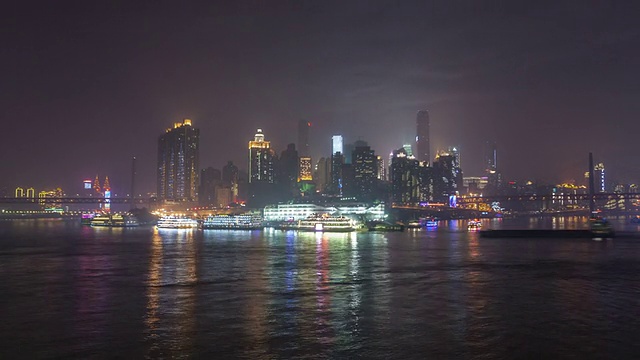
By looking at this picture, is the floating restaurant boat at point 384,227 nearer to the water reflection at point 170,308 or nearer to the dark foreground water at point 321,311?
the dark foreground water at point 321,311

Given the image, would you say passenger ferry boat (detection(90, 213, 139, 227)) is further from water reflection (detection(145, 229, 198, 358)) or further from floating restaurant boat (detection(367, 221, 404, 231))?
water reflection (detection(145, 229, 198, 358))

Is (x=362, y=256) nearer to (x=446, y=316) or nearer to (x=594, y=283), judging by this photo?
(x=594, y=283)

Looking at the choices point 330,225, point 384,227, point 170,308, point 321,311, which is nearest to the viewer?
point 321,311

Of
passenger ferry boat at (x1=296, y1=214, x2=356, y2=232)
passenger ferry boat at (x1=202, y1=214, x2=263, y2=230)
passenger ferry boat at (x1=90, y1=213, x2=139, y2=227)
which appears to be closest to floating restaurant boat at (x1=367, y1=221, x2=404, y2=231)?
passenger ferry boat at (x1=296, y1=214, x2=356, y2=232)

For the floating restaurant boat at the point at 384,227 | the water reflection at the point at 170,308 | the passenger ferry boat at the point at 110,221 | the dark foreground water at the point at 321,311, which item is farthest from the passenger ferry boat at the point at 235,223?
the dark foreground water at the point at 321,311

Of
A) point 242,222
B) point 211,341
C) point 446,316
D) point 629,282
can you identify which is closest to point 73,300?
point 211,341

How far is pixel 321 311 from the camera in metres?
21.9

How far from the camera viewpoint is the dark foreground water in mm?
16172

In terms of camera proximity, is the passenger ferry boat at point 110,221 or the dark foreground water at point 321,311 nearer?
the dark foreground water at point 321,311

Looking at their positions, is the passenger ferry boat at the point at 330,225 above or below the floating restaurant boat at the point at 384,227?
above

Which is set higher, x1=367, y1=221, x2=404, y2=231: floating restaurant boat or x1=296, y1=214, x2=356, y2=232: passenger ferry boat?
x1=296, y1=214, x2=356, y2=232: passenger ferry boat

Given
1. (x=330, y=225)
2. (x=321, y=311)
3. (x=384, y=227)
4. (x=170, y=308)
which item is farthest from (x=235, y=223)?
(x=321, y=311)

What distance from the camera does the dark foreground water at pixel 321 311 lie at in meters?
16.2

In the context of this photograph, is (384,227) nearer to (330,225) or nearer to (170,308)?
(330,225)
